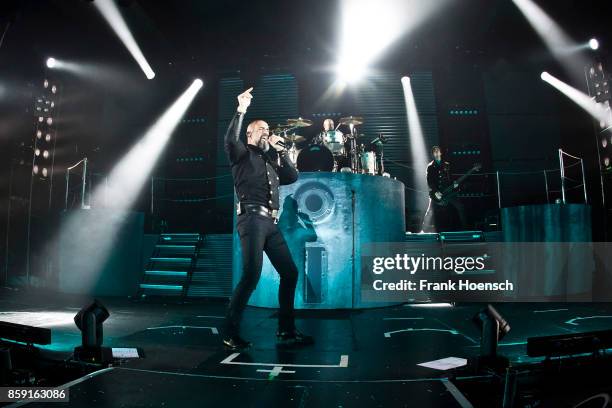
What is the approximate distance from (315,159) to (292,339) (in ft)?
14.2

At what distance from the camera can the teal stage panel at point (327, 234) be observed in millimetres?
6395

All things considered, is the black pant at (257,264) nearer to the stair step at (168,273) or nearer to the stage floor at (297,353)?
the stage floor at (297,353)

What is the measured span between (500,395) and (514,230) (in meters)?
6.86

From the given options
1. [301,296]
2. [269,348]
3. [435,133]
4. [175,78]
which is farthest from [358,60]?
[269,348]

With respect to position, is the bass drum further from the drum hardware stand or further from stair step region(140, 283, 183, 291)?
stair step region(140, 283, 183, 291)

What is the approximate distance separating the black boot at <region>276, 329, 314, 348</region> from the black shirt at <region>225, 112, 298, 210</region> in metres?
1.24

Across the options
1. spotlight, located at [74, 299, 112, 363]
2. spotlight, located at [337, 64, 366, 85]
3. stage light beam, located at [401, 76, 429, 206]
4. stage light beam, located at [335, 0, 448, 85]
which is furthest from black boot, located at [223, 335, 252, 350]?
spotlight, located at [337, 64, 366, 85]

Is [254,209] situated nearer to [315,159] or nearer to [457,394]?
[457,394]

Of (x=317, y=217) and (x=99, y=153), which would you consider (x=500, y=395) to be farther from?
(x=99, y=153)

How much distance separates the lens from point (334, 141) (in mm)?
8914

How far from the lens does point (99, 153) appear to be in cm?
1273

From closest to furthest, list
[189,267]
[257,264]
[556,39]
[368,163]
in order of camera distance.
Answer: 1. [257,264]
2. [189,267]
3. [368,163]
4. [556,39]

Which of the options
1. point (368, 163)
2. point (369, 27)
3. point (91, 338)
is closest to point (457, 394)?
point (91, 338)

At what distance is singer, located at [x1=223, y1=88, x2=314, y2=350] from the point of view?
3.87 m
